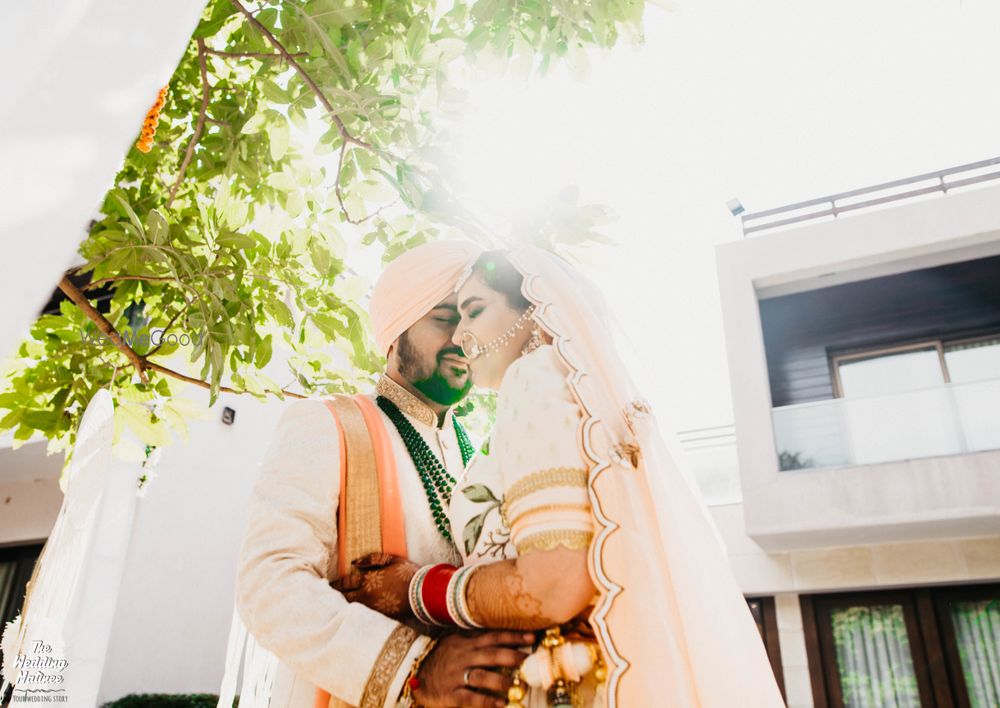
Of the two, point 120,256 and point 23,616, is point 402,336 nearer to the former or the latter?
point 120,256

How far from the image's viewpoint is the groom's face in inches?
88.7

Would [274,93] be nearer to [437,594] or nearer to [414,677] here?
[437,594]

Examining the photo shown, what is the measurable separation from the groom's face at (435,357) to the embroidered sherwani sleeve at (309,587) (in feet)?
1.32

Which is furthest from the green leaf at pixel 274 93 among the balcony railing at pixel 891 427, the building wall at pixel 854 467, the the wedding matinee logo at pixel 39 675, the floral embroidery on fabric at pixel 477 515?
the balcony railing at pixel 891 427

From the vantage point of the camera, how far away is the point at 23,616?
11.4 feet

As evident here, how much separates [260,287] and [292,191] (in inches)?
16.3

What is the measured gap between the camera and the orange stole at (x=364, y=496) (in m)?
1.76

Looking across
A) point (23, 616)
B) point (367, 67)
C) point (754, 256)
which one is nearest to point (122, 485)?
point (23, 616)

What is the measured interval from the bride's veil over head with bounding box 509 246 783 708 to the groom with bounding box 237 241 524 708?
24 cm

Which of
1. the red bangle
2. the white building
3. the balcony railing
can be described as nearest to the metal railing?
the white building

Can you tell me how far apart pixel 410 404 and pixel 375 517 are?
0.54 meters

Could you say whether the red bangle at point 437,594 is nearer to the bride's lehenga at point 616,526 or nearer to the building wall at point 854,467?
the bride's lehenga at point 616,526

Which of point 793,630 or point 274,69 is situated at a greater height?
point 274,69

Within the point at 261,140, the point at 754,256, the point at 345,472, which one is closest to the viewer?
the point at 345,472
